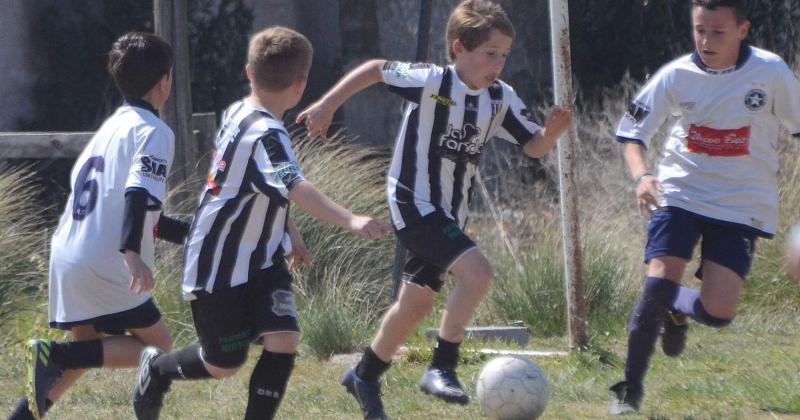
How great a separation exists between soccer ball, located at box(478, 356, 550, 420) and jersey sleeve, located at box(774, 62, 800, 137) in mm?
1446

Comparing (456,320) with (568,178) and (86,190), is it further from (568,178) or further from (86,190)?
(568,178)

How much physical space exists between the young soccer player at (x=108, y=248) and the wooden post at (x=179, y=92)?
324 centimetres

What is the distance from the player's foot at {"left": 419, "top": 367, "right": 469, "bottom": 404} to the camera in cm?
483

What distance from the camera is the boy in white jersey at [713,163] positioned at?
15.9 feet

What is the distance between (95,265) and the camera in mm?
4512

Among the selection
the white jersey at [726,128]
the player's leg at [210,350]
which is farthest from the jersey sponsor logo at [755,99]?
the player's leg at [210,350]

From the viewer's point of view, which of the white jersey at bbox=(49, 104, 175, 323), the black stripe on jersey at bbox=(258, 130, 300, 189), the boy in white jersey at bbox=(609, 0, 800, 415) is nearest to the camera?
the black stripe on jersey at bbox=(258, 130, 300, 189)

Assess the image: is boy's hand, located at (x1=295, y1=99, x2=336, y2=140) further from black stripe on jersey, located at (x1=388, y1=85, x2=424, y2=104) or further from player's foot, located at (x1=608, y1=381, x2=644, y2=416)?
player's foot, located at (x1=608, y1=381, x2=644, y2=416)

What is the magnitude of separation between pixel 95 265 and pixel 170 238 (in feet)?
1.19

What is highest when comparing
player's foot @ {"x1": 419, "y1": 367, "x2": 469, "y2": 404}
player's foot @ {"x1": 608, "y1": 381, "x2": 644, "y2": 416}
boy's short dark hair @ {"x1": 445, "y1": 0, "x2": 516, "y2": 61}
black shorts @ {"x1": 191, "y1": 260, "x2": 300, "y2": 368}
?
boy's short dark hair @ {"x1": 445, "y1": 0, "x2": 516, "y2": 61}

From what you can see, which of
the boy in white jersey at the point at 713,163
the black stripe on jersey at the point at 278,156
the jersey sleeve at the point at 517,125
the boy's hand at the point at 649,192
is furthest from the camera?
the jersey sleeve at the point at 517,125

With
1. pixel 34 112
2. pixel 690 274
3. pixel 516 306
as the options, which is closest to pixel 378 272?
pixel 516 306

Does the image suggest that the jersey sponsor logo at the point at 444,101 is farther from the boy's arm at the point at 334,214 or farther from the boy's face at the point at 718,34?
the boy's arm at the point at 334,214

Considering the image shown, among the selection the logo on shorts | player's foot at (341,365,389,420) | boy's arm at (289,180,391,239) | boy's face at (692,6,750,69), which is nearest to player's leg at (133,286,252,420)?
the logo on shorts
